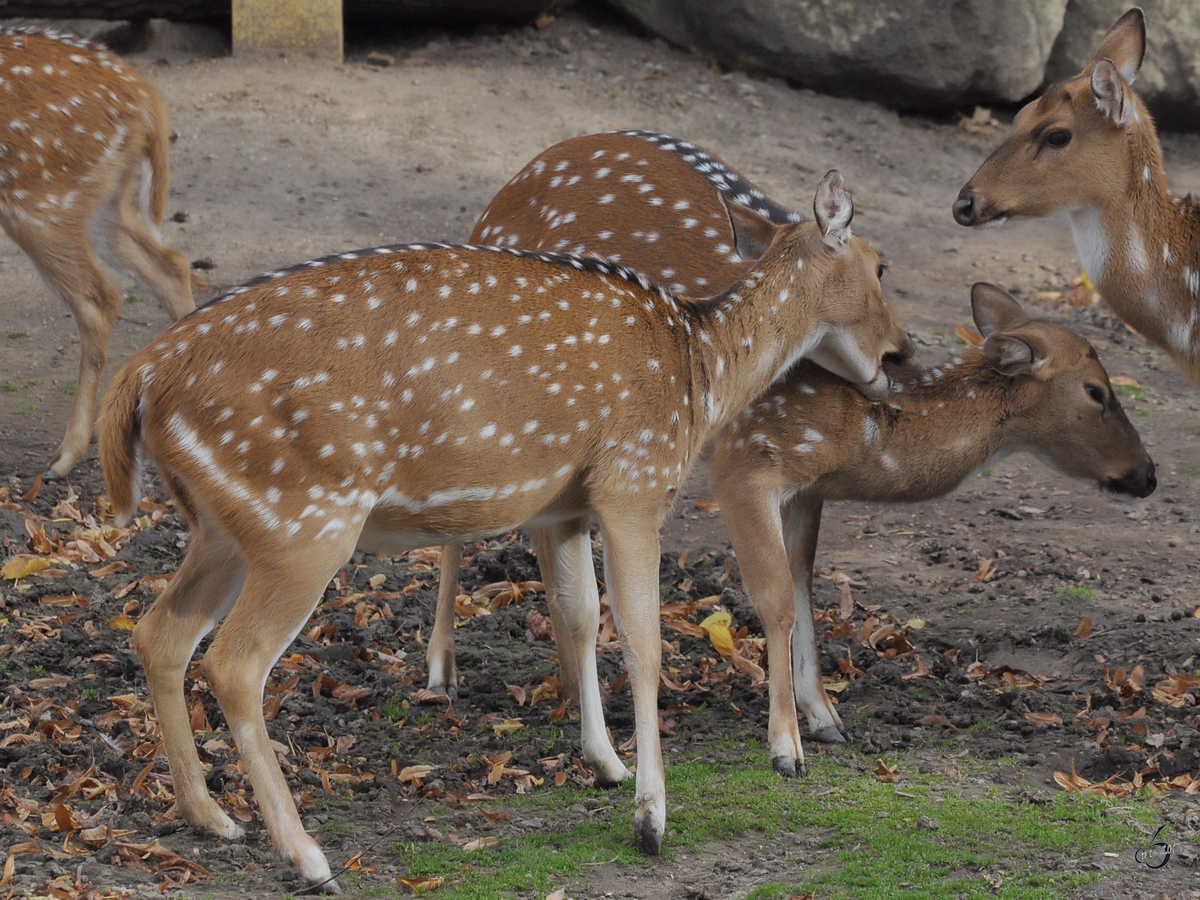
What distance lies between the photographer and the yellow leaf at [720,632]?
5.78 meters

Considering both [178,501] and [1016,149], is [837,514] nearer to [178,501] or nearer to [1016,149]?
[1016,149]

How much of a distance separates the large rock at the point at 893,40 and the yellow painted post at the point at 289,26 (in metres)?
2.74

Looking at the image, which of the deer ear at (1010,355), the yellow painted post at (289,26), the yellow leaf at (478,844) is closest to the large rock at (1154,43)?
the yellow painted post at (289,26)

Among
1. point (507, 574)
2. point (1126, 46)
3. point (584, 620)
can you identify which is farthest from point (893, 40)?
point (584, 620)

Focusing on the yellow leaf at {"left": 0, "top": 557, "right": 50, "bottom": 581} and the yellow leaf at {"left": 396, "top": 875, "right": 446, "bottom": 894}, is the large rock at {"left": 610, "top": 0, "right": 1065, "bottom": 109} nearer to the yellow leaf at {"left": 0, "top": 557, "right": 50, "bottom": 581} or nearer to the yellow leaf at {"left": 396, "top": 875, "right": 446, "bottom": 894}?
the yellow leaf at {"left": 0, "top": 557, "right": 50, "bottom": 581}

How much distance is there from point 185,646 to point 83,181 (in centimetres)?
369

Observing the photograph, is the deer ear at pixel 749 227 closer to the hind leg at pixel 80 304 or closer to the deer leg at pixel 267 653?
the deer leg at pixel 267 653

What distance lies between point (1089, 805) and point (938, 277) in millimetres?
5824

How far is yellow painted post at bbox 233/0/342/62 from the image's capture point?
11.0 metres

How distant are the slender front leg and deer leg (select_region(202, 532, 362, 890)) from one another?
180 cm

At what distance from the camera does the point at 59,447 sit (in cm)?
708

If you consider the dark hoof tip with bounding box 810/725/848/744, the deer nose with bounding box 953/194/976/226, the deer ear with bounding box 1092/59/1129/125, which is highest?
the deer ear with bounding box 1092/59/1129/125

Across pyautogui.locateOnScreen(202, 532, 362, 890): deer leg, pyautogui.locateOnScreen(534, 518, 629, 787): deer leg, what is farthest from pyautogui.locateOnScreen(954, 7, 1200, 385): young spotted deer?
pyautogui.locateOnScreen(202, 532, 362, 890): deer leg

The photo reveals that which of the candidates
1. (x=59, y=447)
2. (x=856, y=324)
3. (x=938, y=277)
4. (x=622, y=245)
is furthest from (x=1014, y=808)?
(x=938, y=277)
